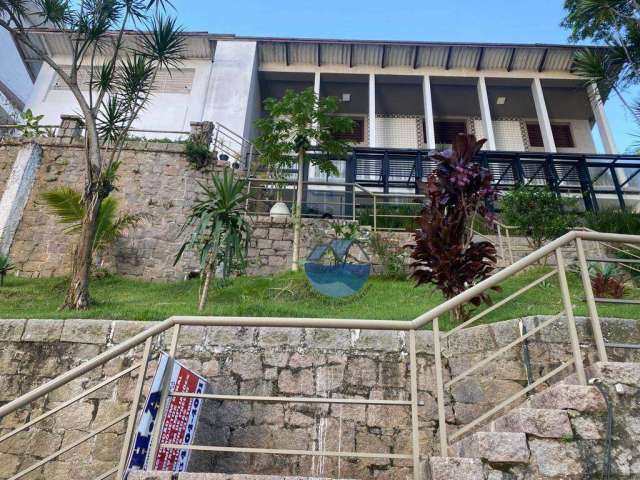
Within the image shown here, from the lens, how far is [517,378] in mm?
3850

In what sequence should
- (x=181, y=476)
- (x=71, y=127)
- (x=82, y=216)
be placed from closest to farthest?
1. (x=181, y=476)
2. (x=82, y=216)
3. (x=71, y=127)

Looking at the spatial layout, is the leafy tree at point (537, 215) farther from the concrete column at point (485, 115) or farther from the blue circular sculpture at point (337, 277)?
the concrete column at point (485, 115)

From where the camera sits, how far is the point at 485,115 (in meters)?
14.0

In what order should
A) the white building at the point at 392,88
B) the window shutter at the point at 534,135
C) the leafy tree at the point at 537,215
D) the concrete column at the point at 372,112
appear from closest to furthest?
1. the leafy tree at the point at 537,215
2. the concrete column at the point at 372,112
3. the white building at the point at 392,88
4. the window shutter at the point at 534,135

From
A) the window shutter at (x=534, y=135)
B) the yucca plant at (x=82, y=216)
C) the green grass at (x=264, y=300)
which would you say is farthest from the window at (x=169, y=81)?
the window shutter at (x=534, y=135)

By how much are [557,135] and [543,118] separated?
3180mm

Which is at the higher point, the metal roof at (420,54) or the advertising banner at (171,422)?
the metal roof at (420,54)

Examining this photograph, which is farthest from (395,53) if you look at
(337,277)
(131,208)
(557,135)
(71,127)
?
(337,277)

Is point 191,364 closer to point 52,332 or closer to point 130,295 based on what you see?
point 52,332

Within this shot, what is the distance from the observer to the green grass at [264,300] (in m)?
5.17

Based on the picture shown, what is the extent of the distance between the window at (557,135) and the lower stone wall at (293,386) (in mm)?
14120

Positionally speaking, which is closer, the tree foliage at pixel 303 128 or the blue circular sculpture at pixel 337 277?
the blue circular sculpture at pixel 337 277

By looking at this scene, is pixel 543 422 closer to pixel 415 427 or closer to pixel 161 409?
pixel 415 427

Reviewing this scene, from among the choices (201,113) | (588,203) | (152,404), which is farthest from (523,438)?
(201,113)
